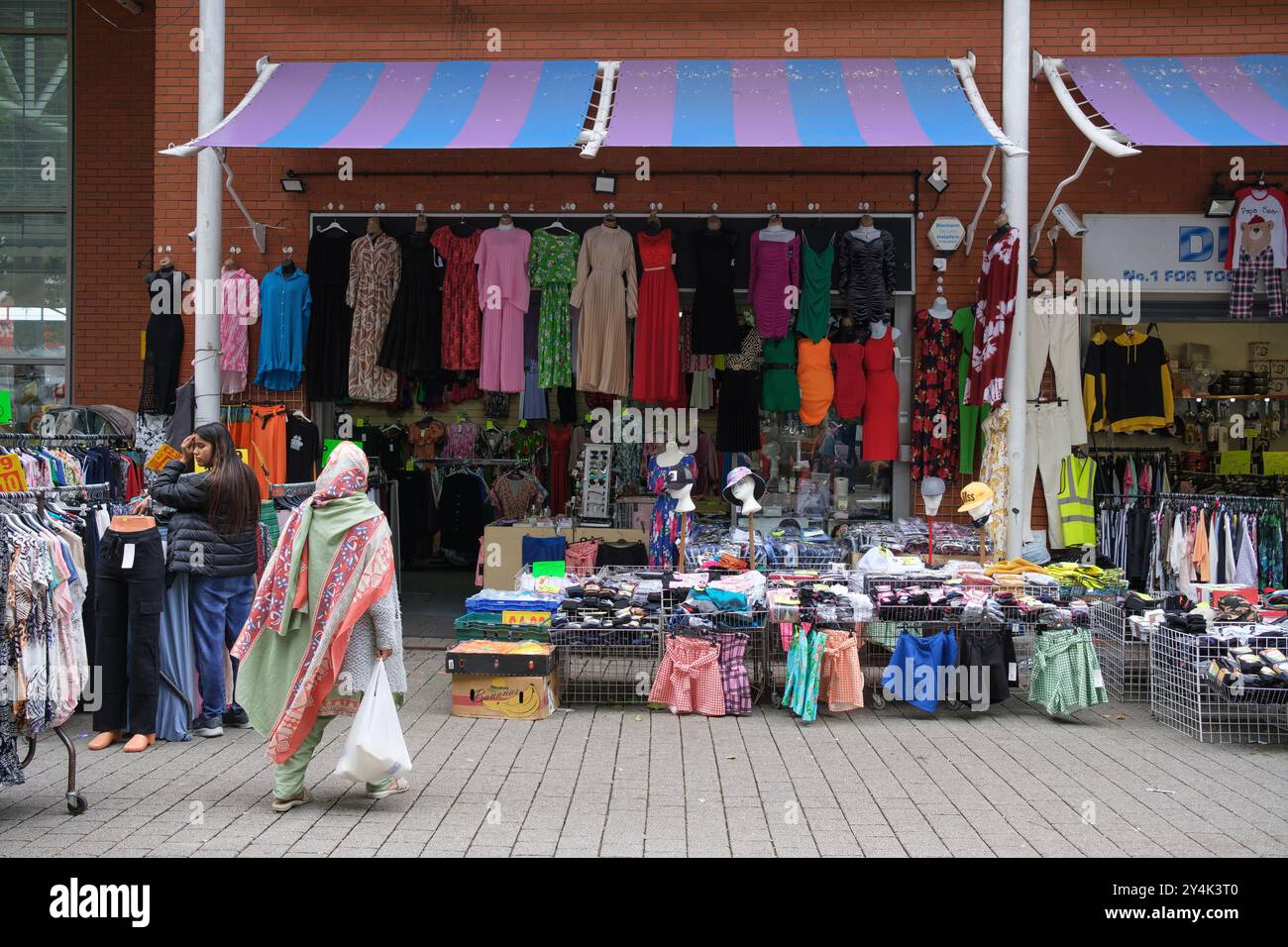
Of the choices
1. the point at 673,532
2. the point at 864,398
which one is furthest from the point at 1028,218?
the point at 673,532

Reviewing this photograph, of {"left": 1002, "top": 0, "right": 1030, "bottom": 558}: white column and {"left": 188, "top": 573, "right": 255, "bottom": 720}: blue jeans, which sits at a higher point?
{"left": 1002, "top": 0, "right": 1030, "bottom": 558}: white column

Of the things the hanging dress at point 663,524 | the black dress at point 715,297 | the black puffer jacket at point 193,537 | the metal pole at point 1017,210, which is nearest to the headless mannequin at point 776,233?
the black dress at point 715,297

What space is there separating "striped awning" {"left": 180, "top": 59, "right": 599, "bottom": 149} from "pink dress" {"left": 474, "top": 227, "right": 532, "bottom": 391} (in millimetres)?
1208

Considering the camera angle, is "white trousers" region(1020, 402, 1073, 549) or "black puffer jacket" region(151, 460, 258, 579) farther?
"white trousers" region(1020, 402, 1073, 549)

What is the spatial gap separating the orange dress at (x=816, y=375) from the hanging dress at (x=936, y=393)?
83cm

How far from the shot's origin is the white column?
33.7 feet

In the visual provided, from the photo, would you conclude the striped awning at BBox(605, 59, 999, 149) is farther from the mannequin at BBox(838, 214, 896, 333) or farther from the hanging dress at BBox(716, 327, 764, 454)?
the hanging dress at BBox(716, 327, 764, 454)

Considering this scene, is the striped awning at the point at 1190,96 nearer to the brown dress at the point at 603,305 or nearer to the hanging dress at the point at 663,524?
the brown dress at the point at 603,305

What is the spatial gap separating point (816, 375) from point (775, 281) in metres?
0.93

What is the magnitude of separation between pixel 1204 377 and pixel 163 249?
1059 cm

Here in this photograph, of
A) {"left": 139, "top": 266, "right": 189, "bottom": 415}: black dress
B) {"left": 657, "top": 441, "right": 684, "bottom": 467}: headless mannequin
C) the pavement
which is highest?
{"left": 139, "top": 266, "right": 189, "bottom": 415}: black dress

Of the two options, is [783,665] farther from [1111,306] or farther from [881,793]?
[1111,306]

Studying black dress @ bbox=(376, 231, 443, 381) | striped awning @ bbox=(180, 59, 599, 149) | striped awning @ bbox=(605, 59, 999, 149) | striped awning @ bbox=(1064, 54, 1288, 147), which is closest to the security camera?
striped awning @ bbox=(1064, 54, 1288, 147)

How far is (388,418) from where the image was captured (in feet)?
43.6
